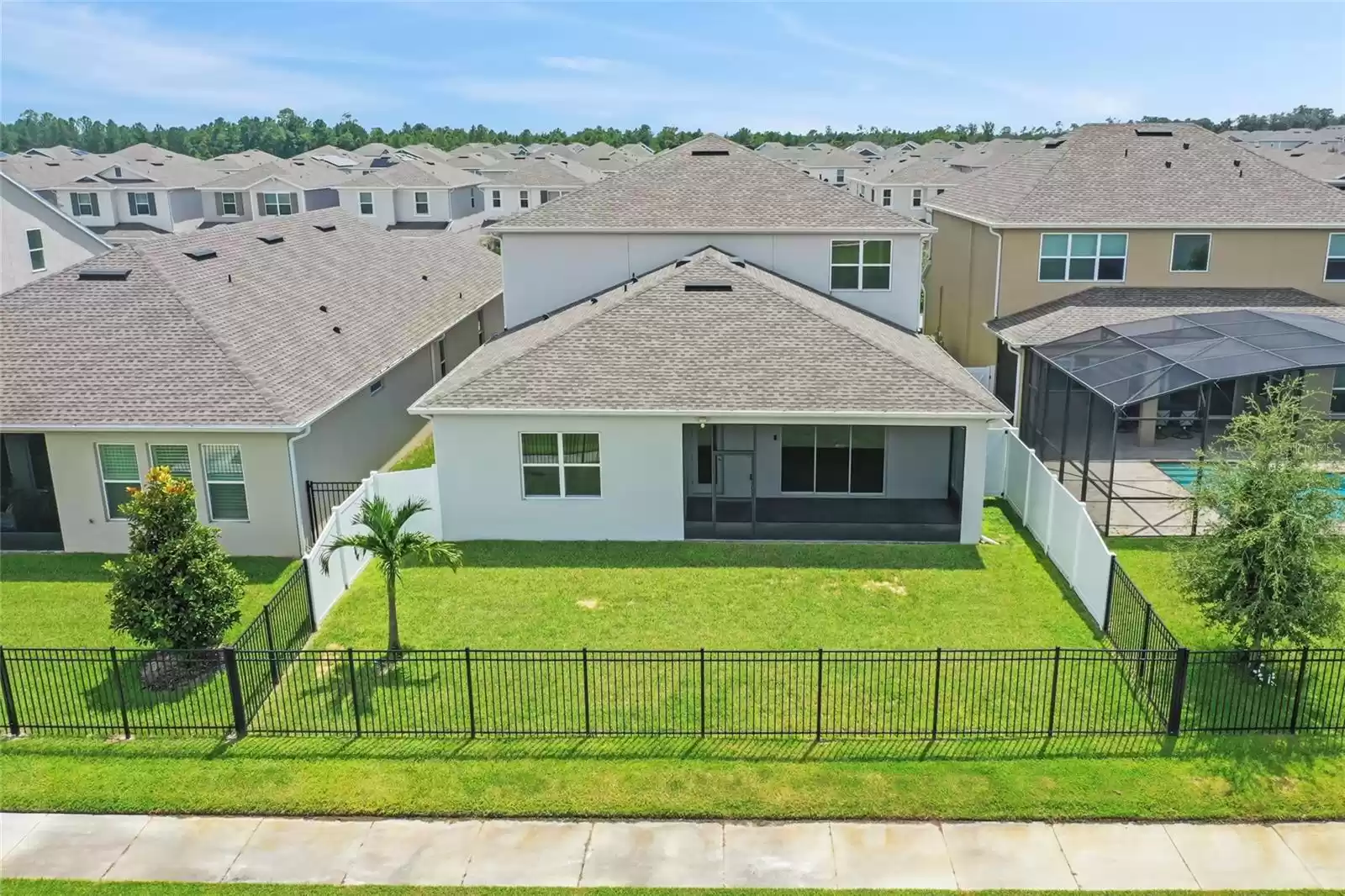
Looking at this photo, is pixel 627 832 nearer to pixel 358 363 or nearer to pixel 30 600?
pixel 30 600

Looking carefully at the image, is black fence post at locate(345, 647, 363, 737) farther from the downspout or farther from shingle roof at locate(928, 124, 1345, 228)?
shingle roof at locate(928, 124, 1345, 228)

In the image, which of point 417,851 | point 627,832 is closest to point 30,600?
point 417,851

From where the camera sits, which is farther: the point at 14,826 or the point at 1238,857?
the point at 14,826

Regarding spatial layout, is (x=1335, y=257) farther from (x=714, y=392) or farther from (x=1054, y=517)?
(x=714, y=392)

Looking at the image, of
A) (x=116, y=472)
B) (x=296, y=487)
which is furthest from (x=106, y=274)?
(x=296, y=487)

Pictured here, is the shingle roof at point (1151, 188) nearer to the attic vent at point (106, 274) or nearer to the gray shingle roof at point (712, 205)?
the gray shingle roof at point (712, 205)

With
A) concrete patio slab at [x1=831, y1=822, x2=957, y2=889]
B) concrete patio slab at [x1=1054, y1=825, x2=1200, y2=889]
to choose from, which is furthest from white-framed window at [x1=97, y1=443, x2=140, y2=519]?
concrete patio slab at [x1=1054, y1=825, x2=1200, y2=889]

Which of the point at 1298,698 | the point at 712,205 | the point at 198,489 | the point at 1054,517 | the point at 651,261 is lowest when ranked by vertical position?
the point at 1298,698
